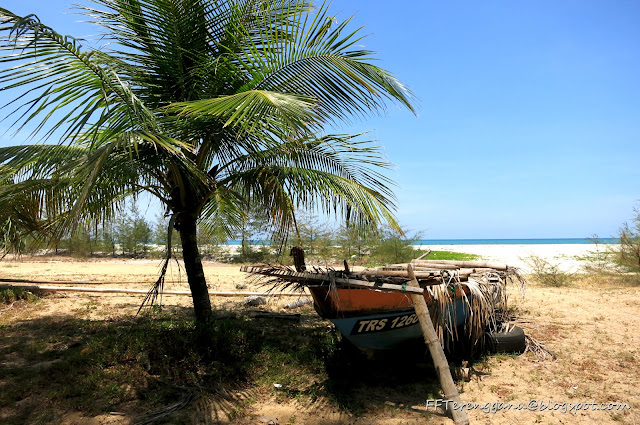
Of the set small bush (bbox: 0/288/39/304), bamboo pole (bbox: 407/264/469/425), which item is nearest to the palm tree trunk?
bamboo pole (bbox: 407/264/469/425)

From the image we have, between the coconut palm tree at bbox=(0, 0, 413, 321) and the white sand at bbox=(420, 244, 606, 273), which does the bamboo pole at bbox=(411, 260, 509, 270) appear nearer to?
the coconut palm tree at bbox=(0, 0, 413, 321)

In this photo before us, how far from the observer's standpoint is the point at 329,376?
5547mm

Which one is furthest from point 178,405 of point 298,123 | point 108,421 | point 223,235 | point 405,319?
point 223,235

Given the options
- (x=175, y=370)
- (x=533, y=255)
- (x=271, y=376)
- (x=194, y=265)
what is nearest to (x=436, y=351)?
(x=271, y=376)

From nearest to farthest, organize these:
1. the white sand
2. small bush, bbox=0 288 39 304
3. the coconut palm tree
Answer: the coconut palm tree
small bush, bbox=0 288 39 304
the white sand

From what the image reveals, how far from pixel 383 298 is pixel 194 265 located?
289cm

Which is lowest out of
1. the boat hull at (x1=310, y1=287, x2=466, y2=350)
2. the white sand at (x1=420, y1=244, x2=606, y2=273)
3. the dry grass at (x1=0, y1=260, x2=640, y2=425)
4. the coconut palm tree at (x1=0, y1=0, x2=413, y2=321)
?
the dry grass at (x1=0, y1=260, x2=640, y2=425)

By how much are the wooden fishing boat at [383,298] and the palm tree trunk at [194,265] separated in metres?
1.34

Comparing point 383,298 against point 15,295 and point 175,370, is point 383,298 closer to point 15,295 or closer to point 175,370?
point 175,370

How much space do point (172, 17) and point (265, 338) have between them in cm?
484

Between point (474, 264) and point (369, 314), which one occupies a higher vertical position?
point (474, 264)

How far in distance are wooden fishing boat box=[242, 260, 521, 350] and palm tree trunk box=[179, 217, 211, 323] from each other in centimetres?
134

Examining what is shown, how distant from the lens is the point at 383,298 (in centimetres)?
524

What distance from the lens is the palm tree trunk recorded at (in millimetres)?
6070
